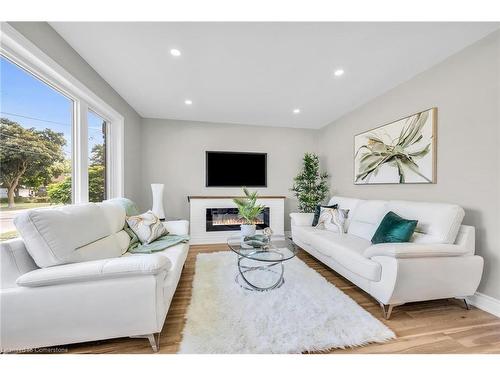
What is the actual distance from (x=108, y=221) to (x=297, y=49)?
2489mm

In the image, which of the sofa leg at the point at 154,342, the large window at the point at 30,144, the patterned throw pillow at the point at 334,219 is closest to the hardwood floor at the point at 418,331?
the sofa leg at the point at 154,342

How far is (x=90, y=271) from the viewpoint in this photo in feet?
3.97

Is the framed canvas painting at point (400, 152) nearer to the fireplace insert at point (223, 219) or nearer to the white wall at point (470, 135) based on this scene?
the white wall at point (470, 135)

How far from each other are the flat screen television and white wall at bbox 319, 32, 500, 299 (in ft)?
8.36

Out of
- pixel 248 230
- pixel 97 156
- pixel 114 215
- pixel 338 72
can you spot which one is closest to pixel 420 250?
pixel 248 230

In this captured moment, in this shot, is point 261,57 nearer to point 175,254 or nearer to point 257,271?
point 175,254

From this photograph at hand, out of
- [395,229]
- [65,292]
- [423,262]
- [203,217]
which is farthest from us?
[203,217]

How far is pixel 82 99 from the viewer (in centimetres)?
228

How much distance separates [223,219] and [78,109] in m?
2.81

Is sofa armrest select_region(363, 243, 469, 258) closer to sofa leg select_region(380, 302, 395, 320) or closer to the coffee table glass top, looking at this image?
sofa leg select_region(380, 302, 395, 320)
